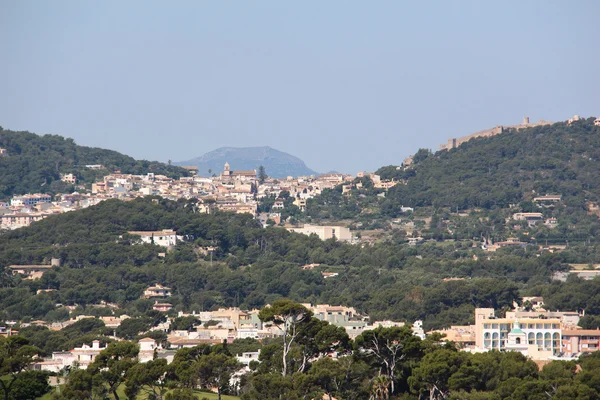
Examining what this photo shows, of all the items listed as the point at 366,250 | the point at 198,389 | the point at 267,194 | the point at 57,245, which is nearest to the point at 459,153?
the point at 267,194

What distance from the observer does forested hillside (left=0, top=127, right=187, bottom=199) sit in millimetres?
134250

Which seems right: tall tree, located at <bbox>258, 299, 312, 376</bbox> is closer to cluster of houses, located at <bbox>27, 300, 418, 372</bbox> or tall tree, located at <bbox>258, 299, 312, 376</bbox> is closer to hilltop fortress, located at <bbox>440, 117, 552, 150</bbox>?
cluster of houses, located at <bbox>27, 300, 418, 372</bbox>

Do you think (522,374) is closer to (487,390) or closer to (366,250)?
(487,390)

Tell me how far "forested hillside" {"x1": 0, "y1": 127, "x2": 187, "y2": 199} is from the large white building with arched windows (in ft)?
240

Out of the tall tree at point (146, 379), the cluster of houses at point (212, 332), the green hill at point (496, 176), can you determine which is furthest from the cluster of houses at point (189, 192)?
the tall tree at point (146, 379)

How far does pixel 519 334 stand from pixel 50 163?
82130 millimetres

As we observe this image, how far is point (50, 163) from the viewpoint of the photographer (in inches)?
5423

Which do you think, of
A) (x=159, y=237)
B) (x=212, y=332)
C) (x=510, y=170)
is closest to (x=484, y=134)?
(x=510, y=170)

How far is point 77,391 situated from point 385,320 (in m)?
31.8

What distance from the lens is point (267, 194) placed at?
449 feet

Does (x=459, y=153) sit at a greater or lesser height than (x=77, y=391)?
greater

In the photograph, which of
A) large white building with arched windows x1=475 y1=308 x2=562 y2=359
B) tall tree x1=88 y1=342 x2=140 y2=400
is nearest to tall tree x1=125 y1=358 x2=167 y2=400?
tall tree x1=88 y1=342 x2=140 y2=400

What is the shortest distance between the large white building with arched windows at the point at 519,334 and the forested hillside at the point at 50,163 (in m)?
73.1

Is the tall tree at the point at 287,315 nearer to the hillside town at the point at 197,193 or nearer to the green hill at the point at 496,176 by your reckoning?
the hillside town at the point at 197,193
